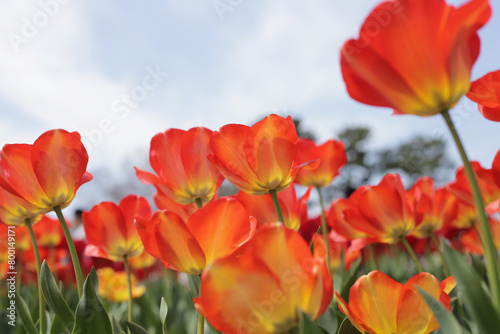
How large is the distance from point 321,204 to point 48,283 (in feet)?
2.10

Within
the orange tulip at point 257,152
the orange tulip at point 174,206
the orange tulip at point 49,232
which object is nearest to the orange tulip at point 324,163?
the orange tulip at point 174,206

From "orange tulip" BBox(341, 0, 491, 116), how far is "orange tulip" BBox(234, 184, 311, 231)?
375 mm

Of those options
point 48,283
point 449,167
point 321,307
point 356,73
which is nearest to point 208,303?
point 321,307

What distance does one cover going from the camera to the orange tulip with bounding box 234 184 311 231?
75 cm

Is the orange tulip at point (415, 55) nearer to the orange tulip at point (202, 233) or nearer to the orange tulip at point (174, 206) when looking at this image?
the orange tulip at point (202, 233)

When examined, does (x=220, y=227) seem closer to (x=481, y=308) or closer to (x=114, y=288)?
(x=481, y=308)

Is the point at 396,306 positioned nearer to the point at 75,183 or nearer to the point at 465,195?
the point at 75,183

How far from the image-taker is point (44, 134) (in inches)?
26.0

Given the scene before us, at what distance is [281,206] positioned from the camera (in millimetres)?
792

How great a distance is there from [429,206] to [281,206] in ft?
1.81

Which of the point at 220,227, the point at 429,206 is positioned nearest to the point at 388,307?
the point at 220,227

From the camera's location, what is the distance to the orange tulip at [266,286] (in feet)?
1.24

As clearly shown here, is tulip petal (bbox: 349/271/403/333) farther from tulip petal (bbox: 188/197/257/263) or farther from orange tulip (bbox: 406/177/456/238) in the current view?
orange tulip (bbox: 406/177/456/238)

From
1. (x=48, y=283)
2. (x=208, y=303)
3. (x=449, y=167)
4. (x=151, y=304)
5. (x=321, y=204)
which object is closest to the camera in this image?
(x=208, y=303)
